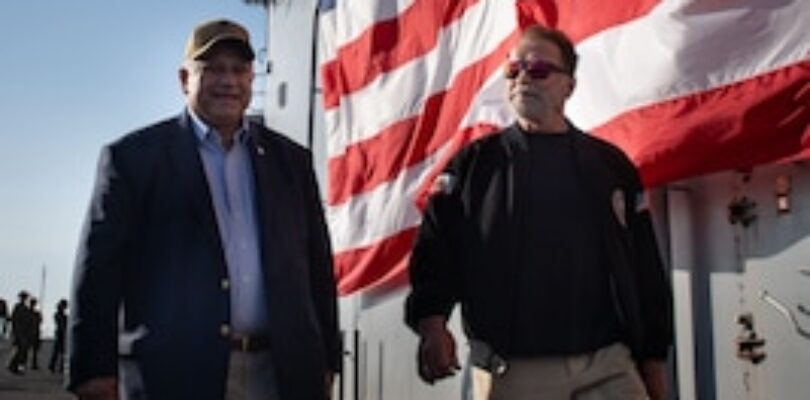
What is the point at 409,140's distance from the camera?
4711mm

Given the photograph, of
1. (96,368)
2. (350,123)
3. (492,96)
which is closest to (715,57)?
(492,96)

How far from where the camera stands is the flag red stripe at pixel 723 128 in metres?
2.63

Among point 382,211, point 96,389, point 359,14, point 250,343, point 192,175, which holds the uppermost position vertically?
point 359,14

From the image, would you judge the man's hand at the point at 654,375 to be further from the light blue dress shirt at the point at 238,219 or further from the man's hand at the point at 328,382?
the light blue dress shirt at the point at 238,219

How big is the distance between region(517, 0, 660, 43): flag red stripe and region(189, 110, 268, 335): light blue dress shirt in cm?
142

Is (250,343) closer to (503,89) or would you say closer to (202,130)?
(202,130)

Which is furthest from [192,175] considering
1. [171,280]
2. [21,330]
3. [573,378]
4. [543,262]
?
[21,330]

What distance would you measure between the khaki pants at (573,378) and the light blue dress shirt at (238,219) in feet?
2.01

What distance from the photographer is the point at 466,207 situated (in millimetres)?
2434

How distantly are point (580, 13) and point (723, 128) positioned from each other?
2.98 ft

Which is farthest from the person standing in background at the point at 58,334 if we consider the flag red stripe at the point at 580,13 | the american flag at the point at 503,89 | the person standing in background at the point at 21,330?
the flag red stripe at the point at 580,13

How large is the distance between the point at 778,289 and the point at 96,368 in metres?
1.83

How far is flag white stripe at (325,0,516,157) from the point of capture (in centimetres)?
418

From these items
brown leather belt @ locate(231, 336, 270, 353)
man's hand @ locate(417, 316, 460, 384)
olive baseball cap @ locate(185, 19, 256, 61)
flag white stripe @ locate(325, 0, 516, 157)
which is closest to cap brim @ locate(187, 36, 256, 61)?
olive baseball cap @ locate(185, 19, 256, 61)
